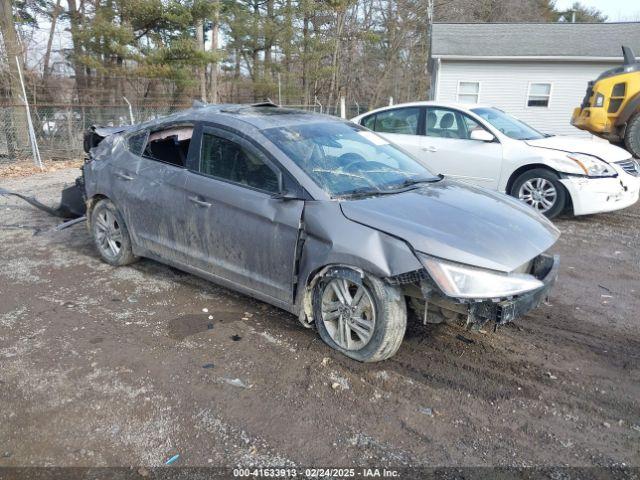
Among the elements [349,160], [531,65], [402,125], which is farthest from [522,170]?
[531,65]

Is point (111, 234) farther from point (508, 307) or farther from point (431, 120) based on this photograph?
point (431, 120)

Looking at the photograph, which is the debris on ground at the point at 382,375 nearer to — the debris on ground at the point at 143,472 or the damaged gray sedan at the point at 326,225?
the damaged gray sedan at the point at 326,225

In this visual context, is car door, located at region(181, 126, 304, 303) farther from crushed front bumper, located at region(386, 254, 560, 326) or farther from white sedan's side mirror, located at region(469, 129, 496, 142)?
white sedan's side mirror, located at region(469, 129, 496, 142)

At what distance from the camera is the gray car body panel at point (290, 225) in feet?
10.2

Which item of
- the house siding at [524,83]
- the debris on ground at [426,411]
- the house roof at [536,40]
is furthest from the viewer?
the house siding at [524,83]

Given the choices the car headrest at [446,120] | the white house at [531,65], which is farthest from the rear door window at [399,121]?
the white house at [531,65]

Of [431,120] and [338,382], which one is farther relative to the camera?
[431,120]

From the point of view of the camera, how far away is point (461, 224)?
→ 3221 millimetres

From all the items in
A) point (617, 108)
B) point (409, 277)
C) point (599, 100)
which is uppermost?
point (599, 100)

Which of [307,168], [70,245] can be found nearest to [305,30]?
[70,245]

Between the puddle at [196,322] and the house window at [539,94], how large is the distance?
19.9 m

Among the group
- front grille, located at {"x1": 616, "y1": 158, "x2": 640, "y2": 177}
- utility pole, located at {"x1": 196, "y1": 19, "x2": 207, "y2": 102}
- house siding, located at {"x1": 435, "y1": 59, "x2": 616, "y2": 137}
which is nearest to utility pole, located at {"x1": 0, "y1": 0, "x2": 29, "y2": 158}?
utility pole, located at {"x1": 196, "y1": 19, "x2": 207, "y2": 102}

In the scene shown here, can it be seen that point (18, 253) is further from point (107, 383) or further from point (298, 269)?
point (298, 269)

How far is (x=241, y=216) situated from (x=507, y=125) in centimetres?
523
